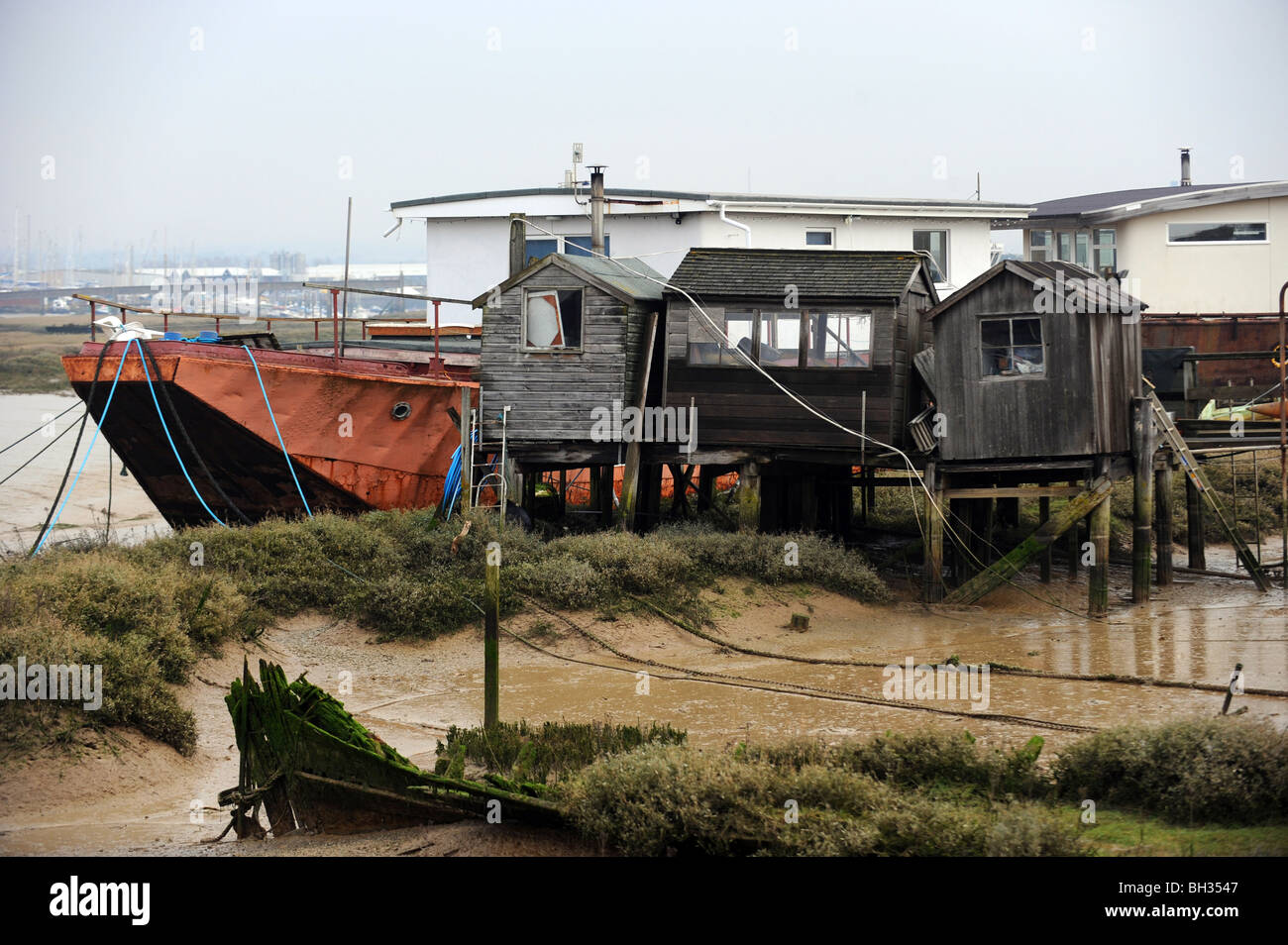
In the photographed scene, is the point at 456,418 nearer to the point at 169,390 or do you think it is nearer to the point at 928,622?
the point at 169,390

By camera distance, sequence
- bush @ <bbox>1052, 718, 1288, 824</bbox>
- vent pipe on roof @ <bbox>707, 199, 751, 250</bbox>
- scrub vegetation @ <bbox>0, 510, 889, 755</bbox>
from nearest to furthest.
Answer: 1. bush @ <bbox>1052, 718, 1288, 824</bbox>
2. scrub vegetation @ <bbox>0, 510, 889, 755</bbox>
3. vent pipe on roof @ <bbox>707, 199, 751, 250</bbox>

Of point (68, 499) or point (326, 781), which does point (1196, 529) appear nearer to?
point (326, 781)

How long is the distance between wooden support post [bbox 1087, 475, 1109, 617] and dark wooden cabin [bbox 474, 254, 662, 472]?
745 centimetres

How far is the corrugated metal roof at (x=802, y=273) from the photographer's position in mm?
21047

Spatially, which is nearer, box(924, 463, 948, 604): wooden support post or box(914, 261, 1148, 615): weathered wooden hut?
box(914, 261, 1148, 615): weathered wooden hut

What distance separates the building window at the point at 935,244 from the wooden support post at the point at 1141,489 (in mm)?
12661

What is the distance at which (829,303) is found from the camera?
69.4 ft

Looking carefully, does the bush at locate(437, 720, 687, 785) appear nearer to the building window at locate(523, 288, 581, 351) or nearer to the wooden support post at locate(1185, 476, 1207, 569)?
the building window at locate(523, 288, 581, 351)

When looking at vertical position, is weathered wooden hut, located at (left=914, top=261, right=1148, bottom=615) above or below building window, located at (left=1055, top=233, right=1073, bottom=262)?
below

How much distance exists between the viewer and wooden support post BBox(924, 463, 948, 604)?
Answer: 20562mm

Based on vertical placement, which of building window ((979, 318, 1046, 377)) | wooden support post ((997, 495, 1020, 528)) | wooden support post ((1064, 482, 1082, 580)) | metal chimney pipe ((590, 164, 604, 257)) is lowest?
wooden support post ((1064, 482, 1082, 580))

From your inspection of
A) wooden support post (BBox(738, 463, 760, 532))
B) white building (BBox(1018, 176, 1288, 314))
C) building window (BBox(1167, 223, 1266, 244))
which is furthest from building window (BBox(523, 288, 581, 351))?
building window (BBox(1167, 223, 1266, 244))
